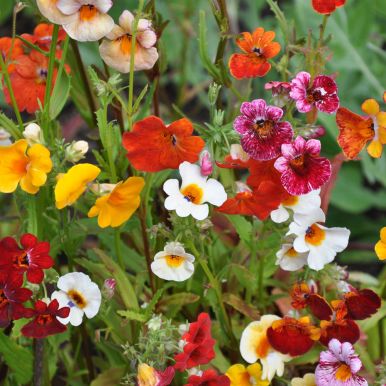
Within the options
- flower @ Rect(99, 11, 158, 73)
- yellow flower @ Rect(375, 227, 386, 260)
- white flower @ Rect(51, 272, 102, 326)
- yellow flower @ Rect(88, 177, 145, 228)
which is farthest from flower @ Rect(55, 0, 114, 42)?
yellow flower @ Rect(375, 227, 386, 260)

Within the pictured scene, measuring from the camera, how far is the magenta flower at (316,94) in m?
0.89

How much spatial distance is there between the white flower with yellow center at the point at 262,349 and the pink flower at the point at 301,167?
24cm

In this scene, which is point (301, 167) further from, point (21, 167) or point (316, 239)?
point (21, 167)

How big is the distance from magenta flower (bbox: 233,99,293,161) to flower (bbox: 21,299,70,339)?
0.27 meters

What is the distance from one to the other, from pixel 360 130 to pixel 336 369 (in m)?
0.28

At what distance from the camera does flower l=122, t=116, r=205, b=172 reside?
2.91ft

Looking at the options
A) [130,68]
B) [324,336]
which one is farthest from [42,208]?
[324,336]

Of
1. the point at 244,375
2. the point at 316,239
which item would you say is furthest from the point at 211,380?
the point at 316,239

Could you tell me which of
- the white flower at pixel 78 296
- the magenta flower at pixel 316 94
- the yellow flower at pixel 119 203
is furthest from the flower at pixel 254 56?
the white flower at pixel 78 296

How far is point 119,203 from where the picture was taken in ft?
3.02

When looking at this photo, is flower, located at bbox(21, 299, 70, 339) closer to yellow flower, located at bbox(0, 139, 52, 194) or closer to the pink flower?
yellow flower, located at bbox(0, 139, 52, 194)

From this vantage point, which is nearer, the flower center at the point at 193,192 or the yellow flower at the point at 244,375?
the flower center at the point at 193,192

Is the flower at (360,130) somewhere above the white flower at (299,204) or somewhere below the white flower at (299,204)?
above

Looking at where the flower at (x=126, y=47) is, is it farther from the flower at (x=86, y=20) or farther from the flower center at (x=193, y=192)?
the flower center at (x=193, y=192)
